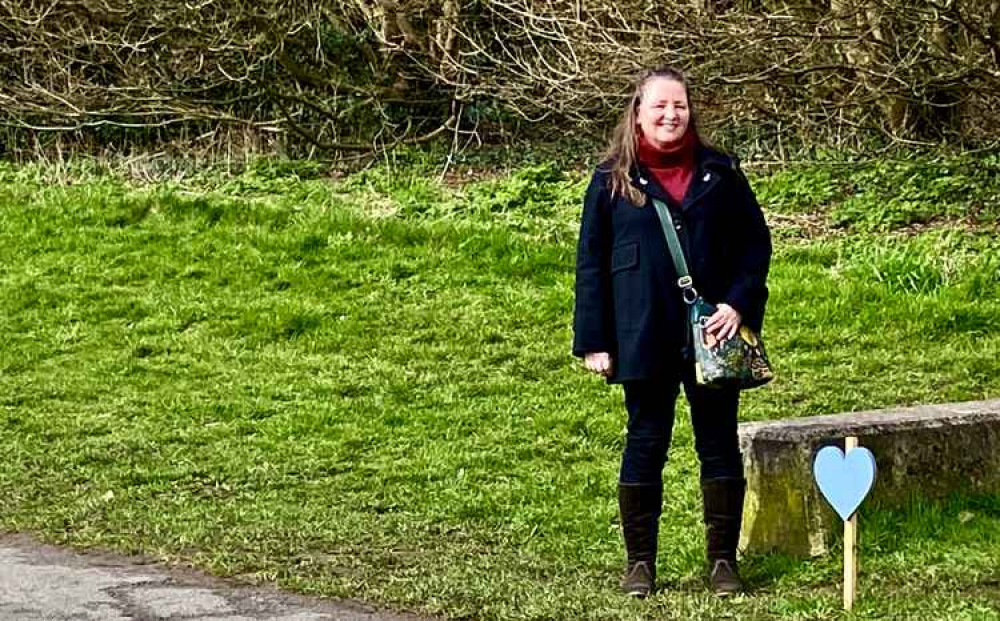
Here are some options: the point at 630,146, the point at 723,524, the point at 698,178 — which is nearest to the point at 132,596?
the point at 723,524

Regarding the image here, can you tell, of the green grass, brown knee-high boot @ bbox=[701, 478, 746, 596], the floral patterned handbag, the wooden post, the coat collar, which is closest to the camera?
the wooden post

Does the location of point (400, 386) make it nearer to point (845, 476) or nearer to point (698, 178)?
point (698, 178)

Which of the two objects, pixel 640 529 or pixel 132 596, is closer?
pixel 640 529

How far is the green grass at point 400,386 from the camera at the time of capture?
613cm

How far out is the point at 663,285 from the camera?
221 inches

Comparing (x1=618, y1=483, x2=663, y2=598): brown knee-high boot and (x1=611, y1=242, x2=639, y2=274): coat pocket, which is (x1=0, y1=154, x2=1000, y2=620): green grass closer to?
(x1=618, y1=483, x2=663, y2=598): brown knee-high boot

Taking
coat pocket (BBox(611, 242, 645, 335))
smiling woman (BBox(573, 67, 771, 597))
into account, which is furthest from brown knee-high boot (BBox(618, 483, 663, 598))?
coat pocket (BBox(611, 242, 645, 335))

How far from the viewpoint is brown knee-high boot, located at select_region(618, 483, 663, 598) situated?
5.80 metres

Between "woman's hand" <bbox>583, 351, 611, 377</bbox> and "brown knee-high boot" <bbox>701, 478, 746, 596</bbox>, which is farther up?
"woman's hand" <bbox>583, 351, 611, 377</bbox>

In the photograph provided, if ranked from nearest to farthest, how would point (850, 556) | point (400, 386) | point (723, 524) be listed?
point (850, 556), point (723, 524), point (400, 386)

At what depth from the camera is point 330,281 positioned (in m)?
11.9

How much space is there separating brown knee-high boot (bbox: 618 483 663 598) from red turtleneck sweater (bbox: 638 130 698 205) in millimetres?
961

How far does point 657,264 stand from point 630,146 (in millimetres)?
387

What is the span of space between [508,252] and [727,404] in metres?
6.69
